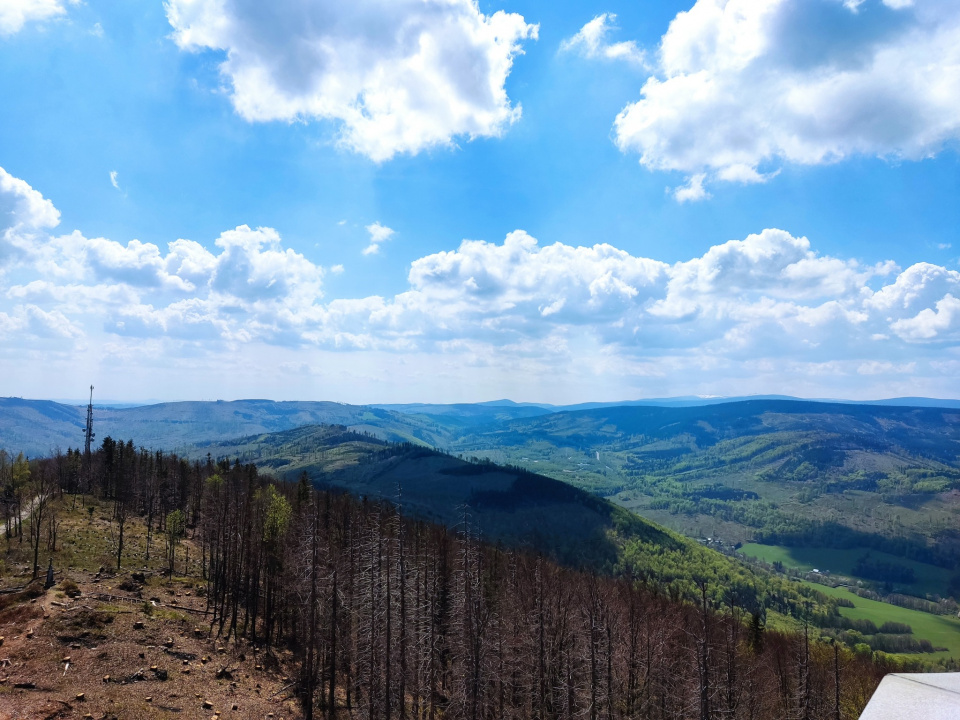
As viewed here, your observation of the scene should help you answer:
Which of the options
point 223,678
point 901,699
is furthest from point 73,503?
point 901,699

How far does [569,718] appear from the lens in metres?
56.0

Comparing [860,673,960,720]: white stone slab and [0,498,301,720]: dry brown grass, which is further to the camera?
[0,498,301,720]: dry brown grass

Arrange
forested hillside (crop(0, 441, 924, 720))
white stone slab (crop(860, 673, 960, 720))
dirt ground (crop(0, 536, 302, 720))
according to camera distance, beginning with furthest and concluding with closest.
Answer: forested hillside (crop(0, 441, 924, 720))
dirt ground (crop(0, 536, 302, 720))
white stone slab (crop(860, 673, 960, 720))

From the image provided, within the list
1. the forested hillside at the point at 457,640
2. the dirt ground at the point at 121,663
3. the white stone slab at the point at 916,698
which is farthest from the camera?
the forested hillside at the point at 457,640

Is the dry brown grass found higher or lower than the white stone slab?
lower

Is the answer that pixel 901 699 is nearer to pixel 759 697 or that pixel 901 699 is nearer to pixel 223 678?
pixel 223 678

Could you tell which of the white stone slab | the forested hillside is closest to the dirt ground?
the forested hillside

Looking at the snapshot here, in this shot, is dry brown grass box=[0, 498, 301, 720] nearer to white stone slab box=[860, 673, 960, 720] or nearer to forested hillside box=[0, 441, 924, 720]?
forested hillside box=[0, 441, 924, 720]

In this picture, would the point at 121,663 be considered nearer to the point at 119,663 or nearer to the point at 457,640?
the point at 119,663

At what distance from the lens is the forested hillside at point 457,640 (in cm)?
4941

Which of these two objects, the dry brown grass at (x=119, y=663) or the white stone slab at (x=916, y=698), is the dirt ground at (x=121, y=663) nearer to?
the dry brown grass at (x=119, y=663)

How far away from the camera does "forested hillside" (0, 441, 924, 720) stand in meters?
49.4

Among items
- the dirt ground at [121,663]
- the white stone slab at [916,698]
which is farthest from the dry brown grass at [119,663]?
the white stone slab at [916,698]

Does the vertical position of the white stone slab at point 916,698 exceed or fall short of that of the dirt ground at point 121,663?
it exceeds it
